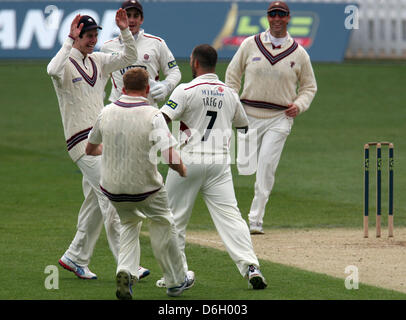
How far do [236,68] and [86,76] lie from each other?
3199mm

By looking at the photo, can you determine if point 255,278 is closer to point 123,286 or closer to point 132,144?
point 123,286

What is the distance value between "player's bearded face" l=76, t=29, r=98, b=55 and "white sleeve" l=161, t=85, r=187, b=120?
4.14 feet

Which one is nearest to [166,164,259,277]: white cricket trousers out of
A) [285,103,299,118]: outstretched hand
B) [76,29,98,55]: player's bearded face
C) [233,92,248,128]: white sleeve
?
[233,92,248,128]: white sleeve

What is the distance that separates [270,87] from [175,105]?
3.58m

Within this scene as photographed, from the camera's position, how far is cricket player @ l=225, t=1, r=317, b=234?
1186 cm

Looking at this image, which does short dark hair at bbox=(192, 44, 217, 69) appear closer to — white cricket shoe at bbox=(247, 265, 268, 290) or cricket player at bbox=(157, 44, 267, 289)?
cricket player at bbox=(157, 44, 267, 289)

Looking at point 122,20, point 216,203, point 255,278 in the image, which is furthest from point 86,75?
point 255,278

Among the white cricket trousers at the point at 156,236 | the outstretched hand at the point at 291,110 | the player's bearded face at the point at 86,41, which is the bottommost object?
the white cricket trousers at the point at 156,236

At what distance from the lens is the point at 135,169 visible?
795 centimetres

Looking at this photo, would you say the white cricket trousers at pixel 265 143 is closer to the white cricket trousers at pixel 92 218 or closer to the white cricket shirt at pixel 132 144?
the white cricket trousers at pixel 92 218

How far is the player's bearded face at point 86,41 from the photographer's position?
925 centimetres

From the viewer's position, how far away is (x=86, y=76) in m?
9.23

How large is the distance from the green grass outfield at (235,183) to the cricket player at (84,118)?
12.2 inches

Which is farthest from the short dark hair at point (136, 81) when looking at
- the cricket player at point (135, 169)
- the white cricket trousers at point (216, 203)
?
the white cricket trousers at point (216, 203)
